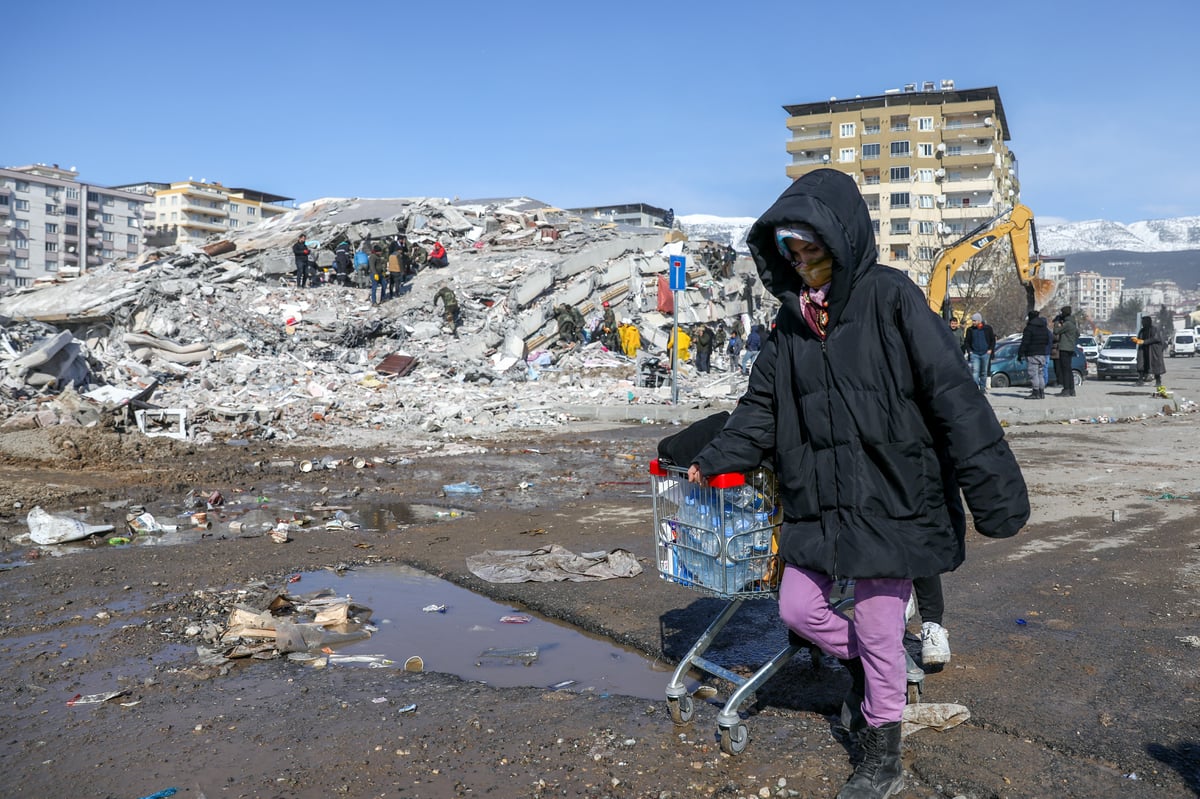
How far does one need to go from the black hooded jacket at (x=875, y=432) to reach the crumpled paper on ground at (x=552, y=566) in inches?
112

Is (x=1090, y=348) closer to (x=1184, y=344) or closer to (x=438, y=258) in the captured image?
(x=1184, y=344)

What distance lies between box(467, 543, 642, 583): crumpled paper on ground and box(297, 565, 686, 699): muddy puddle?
29cm

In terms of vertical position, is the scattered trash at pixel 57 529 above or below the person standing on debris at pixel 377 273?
below

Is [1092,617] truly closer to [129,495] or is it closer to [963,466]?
[963,466]

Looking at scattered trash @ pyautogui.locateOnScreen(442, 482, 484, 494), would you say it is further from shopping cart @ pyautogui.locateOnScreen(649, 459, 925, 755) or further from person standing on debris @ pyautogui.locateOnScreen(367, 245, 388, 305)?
person standing on debris @ pyautogui.locateOnScreen(367, 245, 388, 305)

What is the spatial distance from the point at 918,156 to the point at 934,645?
92.1 meters

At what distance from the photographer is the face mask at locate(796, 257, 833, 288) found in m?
3.04

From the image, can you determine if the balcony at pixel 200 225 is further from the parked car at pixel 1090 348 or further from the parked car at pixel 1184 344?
the parked car at pixel 1184 344

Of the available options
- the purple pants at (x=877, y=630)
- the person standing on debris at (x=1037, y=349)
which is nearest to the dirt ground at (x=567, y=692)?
the purple pants at (x=877, y=630)

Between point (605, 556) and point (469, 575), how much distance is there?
0.89m

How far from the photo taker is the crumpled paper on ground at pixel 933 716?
3355 mm

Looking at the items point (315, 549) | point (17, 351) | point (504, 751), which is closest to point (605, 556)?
point (315, 549)

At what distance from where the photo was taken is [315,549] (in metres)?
6.77

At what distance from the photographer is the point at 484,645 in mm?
4684
